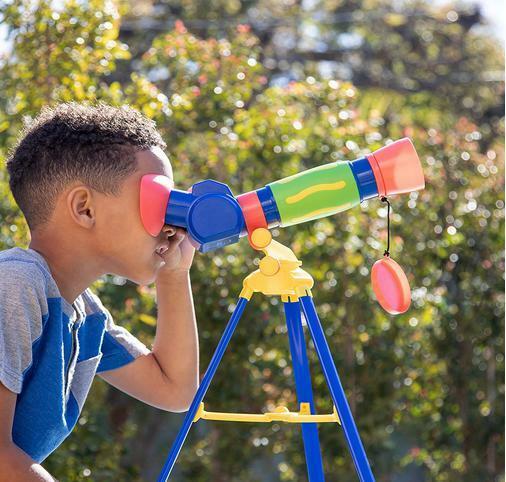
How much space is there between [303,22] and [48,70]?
663 centimetres

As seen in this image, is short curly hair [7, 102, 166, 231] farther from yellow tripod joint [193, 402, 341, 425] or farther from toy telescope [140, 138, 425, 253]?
yellow tripod joint [193, 402, 341, 425]

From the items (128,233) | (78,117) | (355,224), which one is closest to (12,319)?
(128,233)

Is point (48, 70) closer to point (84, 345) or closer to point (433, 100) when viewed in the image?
point (84, 345)

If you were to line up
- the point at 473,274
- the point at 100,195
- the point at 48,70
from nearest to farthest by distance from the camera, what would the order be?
the point at 100,195 < the point at 48,70 < the point at 473,274

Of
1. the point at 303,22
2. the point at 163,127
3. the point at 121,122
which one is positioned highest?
the point at 121,122

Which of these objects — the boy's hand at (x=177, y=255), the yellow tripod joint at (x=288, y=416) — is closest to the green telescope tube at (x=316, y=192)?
the boy's hand at (x=177, y=255)

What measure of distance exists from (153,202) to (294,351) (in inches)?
16.8

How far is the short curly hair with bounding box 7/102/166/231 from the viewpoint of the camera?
77.0 inches

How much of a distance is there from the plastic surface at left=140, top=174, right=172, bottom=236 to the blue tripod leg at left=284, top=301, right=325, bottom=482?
12.4 inches

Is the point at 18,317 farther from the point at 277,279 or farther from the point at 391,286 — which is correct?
the point at 391,286

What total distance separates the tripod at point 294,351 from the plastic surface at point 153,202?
0.19 meters

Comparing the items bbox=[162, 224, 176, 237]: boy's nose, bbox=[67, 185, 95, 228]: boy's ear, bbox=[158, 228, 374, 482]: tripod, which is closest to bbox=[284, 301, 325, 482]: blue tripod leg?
bbox=[158, 228, 374, 482]: tripod

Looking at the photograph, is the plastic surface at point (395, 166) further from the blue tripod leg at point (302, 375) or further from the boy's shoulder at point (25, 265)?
the boy's shoulder at point (25, 265)

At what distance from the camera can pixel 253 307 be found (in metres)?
4.11
